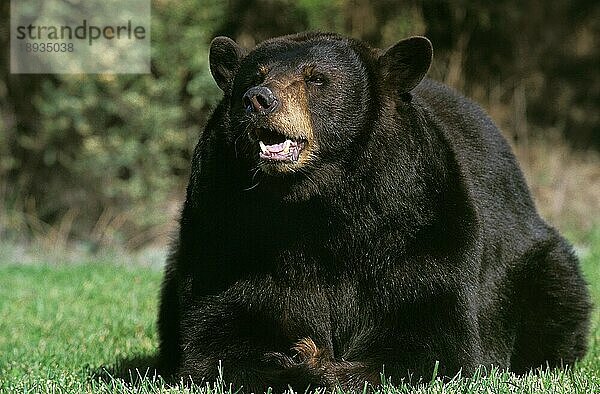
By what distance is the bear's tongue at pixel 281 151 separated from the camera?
3965 mm

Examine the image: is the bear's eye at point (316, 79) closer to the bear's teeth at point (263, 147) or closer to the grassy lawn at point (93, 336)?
the bear's teeth at point (263, 147)

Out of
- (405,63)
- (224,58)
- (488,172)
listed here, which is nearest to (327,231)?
(405,63)

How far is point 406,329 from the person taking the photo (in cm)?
425

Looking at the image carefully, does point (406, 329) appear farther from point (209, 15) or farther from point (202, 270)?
point (209, 15)

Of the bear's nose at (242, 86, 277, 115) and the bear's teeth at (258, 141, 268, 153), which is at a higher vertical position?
the bear's nose at (242, 86, 277, 115)

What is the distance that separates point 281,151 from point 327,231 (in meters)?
0.42

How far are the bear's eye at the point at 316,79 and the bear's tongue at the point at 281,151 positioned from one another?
293 millimetres

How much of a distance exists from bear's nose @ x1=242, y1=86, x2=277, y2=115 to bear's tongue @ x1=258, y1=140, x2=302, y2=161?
0.48ft

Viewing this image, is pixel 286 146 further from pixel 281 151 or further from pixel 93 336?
pixel 93 336

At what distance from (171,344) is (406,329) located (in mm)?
1331

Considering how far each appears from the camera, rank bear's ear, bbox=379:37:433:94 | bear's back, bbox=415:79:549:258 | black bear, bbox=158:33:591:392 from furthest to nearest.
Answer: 1. bear's back, bbox=415:79:549:258
2. bear's ear, bbox=379:37:433:94
3. black bear, bbox=158:33:591:392

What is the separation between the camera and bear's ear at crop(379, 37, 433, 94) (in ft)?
14.2

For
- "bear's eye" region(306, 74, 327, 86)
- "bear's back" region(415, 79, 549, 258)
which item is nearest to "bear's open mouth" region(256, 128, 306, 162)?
"bear's eye" region(306, 74, 327, 86)

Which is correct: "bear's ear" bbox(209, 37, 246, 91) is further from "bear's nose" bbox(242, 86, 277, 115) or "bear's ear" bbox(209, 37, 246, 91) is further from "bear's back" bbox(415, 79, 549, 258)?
"bear's back" bbox(415, 79, 549, 258)
